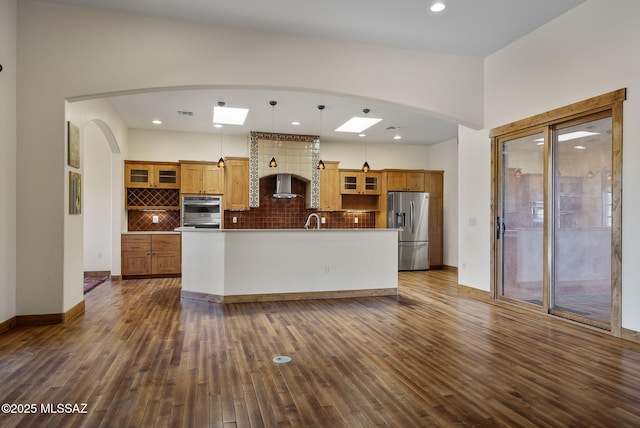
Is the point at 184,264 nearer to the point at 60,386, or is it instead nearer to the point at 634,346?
the point at 60,386

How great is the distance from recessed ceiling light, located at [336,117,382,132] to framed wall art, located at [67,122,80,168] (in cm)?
449

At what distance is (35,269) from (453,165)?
8.00 metres

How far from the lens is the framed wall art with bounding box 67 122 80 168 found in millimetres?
4305

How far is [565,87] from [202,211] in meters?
6.67

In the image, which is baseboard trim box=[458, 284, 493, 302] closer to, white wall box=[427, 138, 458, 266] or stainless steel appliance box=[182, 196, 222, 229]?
white wall box=[427, 138, 458, 266]

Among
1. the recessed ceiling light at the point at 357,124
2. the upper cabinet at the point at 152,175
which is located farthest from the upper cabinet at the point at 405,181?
the upper cabinet at the point at 152,175

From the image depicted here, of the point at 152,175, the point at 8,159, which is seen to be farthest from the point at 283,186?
the point at 8,159

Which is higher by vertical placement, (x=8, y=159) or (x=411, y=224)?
(x=8, y=159)

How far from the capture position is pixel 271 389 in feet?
8.41

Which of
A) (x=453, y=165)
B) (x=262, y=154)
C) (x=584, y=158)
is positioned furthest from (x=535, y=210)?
(x=262, y=154)

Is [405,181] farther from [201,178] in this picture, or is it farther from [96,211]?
[96,211]

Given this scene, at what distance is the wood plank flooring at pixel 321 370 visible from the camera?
7.27 ft

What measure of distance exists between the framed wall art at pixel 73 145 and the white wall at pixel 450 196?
7.32 meters

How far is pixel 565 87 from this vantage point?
4.29 m
